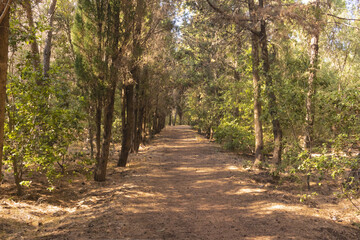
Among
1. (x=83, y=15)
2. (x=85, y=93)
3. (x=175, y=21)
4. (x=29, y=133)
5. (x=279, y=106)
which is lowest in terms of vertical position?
(x=29, y=133)

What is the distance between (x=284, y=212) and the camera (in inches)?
285

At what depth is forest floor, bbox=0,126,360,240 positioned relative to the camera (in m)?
5.86

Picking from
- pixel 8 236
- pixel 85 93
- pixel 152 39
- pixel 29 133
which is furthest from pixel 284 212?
pixel 152 39

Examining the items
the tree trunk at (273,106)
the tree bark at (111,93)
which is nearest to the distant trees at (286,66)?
the tree trunk at (273,106)

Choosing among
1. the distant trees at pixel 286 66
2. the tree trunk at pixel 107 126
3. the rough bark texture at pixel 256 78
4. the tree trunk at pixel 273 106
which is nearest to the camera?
the distant trees at pixel 286 66

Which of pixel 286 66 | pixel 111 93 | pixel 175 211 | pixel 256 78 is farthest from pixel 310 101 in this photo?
pixel 111 93

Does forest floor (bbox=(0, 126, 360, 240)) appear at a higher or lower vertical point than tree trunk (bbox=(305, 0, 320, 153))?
lower

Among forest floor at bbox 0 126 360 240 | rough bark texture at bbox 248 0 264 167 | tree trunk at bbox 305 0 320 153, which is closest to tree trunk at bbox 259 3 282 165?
rough bark texture at bbox 248 0 264 167

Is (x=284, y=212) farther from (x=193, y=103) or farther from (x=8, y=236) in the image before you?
(x=193, y=103)

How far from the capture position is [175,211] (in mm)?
7480

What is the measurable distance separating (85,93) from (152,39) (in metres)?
6.06

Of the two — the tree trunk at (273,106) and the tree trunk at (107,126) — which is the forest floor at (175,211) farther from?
the tree trunk at (273,106)

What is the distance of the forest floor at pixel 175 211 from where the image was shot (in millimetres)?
5863

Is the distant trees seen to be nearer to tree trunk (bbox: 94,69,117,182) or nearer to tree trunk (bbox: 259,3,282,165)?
tree trunk (bbox: 259,3,282,165)
